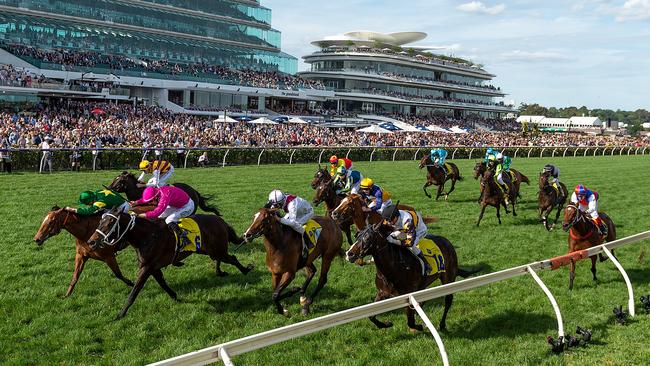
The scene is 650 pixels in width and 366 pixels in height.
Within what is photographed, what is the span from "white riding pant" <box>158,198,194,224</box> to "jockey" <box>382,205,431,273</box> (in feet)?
8.67

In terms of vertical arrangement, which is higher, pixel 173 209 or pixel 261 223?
pixel 261 223

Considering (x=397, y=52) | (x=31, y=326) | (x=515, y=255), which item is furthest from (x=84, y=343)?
(x=397, y=52)

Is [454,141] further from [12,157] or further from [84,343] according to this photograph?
[84,343]

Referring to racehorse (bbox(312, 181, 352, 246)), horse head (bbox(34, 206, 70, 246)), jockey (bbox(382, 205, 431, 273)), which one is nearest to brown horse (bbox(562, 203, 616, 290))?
jockey (bbox(382, 205, 431, 273))

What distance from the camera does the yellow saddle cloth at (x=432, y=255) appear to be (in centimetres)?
585

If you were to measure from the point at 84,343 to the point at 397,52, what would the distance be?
74346mm

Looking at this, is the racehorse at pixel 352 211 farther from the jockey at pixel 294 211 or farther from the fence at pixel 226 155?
the fence at pixel 226 155

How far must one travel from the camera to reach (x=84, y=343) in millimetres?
5395

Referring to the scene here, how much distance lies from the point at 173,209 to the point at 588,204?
18.3ft

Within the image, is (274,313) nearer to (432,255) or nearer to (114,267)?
(432,255)

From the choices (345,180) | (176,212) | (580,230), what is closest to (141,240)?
(176,212)

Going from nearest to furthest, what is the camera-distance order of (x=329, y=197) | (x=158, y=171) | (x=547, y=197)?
(x=158, y=171), (x=329, y=197), (x=547, y=197)

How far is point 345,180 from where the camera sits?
390 inches

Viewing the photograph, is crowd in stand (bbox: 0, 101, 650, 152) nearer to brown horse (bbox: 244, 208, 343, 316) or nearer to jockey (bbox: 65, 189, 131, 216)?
jockey (bbox: 65, 189, 131, 216)
